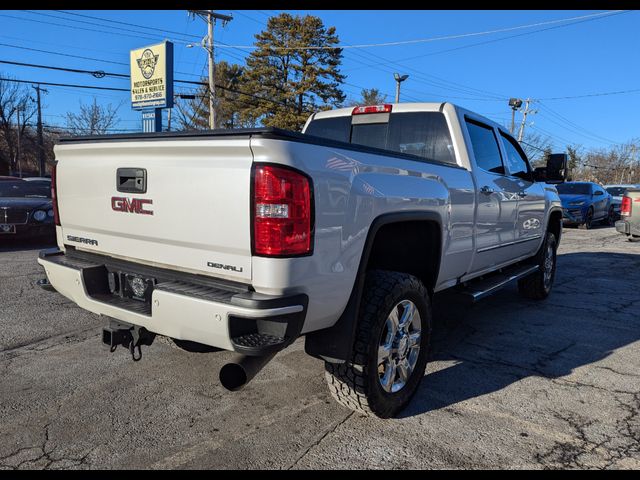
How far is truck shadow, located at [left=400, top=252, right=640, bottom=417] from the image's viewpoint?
11.7 feet

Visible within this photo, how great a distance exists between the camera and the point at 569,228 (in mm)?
18125

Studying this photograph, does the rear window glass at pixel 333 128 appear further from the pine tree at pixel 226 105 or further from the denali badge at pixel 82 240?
the pine tree at pixel 226 105

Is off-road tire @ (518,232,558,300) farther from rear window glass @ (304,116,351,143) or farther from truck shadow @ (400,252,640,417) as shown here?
rear window glass @ (304,116,351,143)

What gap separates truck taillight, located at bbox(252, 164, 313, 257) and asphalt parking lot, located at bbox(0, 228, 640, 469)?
3.82ft

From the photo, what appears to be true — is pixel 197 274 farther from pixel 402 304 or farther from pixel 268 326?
pixel 402 304

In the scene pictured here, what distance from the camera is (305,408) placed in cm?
310

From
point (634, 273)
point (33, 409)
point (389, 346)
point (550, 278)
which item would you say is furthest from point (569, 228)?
point (33, 409)

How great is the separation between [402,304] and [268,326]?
1.10 metres

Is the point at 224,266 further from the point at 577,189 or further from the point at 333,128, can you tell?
the point at 577,189

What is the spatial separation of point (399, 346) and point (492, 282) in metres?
1.92

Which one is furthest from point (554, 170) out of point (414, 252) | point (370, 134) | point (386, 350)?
point (386, 350)

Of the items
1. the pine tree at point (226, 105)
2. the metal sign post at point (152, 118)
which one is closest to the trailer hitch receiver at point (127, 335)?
the metal sign post at point (152, 118)

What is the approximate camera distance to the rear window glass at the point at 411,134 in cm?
413

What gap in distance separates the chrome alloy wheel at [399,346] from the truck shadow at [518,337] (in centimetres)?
25
